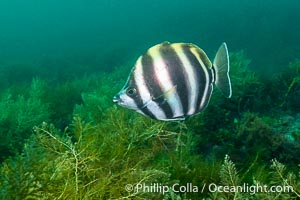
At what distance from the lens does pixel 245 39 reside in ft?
86.5

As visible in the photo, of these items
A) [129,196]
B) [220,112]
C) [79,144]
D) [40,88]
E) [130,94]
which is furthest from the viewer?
[40,88]

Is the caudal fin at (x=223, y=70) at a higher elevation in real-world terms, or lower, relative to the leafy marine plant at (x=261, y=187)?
higher

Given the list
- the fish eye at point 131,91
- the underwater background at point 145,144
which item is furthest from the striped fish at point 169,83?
the underwater background at point 145,144

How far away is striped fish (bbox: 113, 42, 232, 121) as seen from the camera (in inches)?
96.2

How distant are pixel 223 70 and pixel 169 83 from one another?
0.44 meters

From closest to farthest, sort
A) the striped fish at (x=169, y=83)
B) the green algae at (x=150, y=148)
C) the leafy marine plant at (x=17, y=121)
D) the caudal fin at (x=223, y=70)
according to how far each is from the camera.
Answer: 1. the striped fish at (x=169, y=83)
2. the caudal fin at (x=223, y=70)
3. the green algae at (x=150, y=148)
4. the leafy marine plant at (x=17, y=121)

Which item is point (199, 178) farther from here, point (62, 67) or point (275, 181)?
point (62, 67)

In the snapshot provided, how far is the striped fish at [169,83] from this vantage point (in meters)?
2.44

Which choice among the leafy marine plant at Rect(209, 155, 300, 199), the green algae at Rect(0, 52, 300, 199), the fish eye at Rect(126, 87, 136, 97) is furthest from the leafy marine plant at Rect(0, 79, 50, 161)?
the fish eye at Rect(126, 87, 136, 97)

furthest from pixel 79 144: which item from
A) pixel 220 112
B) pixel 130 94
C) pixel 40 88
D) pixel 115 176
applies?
pixel 40 88

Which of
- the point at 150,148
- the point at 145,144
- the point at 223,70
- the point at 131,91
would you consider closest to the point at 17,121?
the point at 145,144

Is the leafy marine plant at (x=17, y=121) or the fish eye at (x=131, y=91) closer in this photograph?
the fish eye at (x=131, y=91)

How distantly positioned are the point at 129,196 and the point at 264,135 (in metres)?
3.61

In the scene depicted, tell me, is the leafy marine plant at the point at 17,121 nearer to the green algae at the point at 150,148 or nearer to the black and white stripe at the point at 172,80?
the green algae at the point at 150,148
